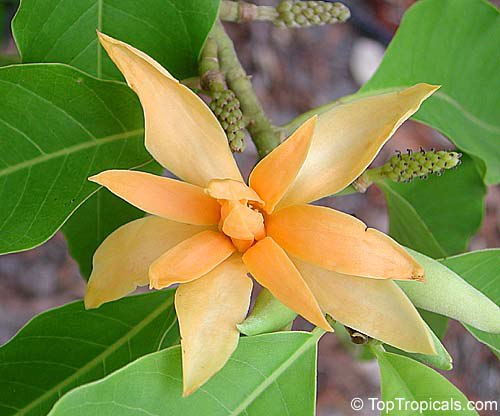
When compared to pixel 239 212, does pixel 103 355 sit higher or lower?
lower

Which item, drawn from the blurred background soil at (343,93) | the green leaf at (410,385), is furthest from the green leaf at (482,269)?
the blurred background soil at (343,93)

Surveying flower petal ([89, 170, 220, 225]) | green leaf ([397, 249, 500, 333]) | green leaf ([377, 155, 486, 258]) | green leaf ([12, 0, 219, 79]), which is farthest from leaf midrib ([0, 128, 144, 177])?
green leaf ([377, 155, 486, 258])

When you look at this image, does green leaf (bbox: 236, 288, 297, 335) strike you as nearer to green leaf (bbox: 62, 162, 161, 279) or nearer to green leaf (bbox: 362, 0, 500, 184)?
green leaf (bbox: 62, 162, 161, 279)

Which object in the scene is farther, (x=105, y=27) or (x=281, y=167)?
(x=105, y=27)

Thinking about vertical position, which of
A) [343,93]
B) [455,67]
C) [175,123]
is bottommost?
[343,93]

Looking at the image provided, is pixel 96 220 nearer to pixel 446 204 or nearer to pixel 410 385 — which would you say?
pixel 410 385

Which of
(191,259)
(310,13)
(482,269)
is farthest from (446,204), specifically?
(191,259)

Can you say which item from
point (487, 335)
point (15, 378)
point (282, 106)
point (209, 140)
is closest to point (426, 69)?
point (487, 335)
